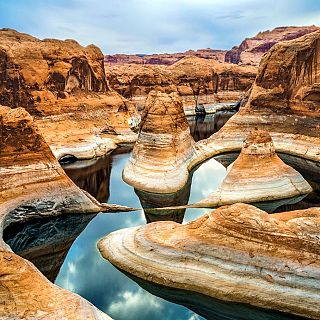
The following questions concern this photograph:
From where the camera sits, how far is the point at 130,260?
15195mm

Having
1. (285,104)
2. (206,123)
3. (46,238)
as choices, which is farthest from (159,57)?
(46,238)

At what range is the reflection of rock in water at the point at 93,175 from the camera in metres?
27.4

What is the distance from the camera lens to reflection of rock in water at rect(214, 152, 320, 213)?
22.0 metres

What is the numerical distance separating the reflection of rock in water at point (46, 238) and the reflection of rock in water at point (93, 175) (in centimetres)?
500

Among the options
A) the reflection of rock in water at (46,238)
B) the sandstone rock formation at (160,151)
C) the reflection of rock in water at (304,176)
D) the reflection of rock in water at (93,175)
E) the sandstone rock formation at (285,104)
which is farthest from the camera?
the sandstone rock formation at (285,104)

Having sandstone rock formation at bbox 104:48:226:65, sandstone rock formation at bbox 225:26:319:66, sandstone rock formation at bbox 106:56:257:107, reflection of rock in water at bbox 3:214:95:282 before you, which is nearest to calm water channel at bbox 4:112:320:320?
reflection of rock in water at bbox 3:214:95:282

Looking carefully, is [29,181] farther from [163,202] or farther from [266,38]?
[266,38]

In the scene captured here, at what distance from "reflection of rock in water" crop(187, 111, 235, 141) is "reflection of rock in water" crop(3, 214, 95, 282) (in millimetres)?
→ 27395

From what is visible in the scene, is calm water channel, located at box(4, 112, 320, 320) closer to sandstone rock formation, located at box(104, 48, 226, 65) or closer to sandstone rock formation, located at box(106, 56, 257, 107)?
sandstone rock formation, located at box(106, 56, 257, 107)

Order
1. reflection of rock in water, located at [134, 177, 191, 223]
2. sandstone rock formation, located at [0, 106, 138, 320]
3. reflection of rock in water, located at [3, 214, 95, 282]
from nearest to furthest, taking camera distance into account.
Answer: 1. reflection of rock in water, located at [3, 214, 95, 282]
2. sandstone rock formation, located at [0, 106, 138, 320]
3. reflection of rock in water, located at [134, 177, 191, 223]

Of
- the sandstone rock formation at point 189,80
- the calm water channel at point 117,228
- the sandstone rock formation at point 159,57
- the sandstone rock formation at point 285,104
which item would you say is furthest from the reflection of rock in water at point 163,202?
the sandstone rock formation at point 159,57

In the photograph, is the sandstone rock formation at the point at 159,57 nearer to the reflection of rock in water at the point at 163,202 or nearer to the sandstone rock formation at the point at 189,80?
the sandstone rock formation at the point at 189,80

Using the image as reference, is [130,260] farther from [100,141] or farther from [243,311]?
[100,141]

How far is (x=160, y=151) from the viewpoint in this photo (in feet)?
86.7
